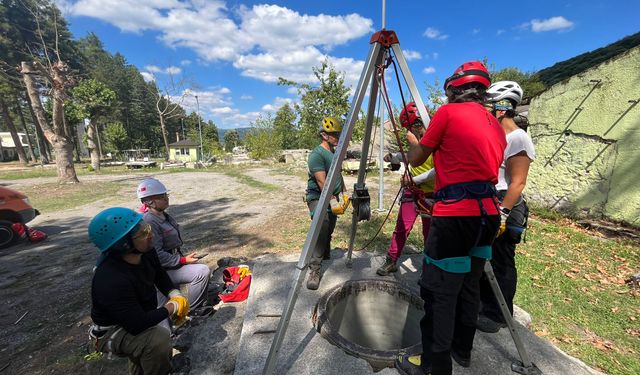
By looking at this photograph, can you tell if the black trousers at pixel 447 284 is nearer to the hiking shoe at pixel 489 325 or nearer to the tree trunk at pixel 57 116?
the hiking shoe at pixel 489 325

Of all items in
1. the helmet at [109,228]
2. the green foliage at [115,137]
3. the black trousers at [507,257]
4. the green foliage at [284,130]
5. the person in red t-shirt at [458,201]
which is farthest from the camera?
the green foliage at [115,137]

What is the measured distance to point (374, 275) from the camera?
12.3ft

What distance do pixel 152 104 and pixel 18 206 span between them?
56744 mm

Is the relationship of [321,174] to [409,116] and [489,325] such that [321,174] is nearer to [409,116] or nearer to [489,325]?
[409,116]

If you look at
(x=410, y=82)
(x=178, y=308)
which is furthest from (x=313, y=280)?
(x=410, y=82)

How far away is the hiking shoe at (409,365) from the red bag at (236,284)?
7.06 feet

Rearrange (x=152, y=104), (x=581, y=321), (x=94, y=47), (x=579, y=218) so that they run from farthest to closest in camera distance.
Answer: (x=152, y=104)
(x=94, y=47)
(x=579, y=218)
(x=581, y=321)

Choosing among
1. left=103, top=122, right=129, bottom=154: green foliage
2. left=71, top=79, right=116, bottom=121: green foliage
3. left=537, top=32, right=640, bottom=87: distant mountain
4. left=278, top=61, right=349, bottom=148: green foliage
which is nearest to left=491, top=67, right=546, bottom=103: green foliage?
left=537, top=32, right=640, bottom=87: distant mountain

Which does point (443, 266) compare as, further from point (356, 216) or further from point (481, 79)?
point (356, 216)

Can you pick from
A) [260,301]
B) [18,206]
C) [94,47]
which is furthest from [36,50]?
[260,301]

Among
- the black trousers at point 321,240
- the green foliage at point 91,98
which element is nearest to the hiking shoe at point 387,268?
the black trousers at point 321,240

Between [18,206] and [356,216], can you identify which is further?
[18,206]

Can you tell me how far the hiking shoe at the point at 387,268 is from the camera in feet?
12.2

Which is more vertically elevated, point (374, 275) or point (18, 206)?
point (18, 206)
